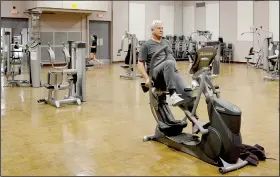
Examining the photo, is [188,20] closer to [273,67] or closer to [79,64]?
[273,67]

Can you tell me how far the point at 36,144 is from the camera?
4.65 metres

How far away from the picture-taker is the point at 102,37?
18156 millimetres

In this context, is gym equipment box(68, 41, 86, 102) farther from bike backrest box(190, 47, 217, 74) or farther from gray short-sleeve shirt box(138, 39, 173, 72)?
bike backrest box(190, 47, 217, 74)

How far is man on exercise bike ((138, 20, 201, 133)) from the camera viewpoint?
14.4 ft

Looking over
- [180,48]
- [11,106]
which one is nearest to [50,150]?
[11,106]

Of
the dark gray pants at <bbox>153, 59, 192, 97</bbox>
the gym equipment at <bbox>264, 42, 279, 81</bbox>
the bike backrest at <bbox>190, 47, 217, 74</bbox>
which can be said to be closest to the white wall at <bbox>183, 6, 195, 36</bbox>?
the gym equipment at <bbox>264, 42, 279, 81</bbox>

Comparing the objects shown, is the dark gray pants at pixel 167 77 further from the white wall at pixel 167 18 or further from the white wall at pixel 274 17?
the white wall at pixel 167 18

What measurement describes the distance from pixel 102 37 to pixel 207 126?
14.6 metres

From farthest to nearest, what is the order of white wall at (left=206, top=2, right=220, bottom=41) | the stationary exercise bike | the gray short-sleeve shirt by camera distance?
white wall at (left=206, top=2, right=220, bottom=41) → the gray short-sleeve shirt → the stationary exercise bike

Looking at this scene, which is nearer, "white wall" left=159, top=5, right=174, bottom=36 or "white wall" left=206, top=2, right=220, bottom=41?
"white wall" left=206, top=2, right=220, bottom=41

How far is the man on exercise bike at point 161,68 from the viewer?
4387 millimetres

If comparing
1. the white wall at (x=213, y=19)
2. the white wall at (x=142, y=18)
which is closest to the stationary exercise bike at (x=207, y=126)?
the white wall at (x=142, y=18)

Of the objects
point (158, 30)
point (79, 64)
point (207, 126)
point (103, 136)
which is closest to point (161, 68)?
point (158, 30)

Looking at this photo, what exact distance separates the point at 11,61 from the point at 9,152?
7385 mm
